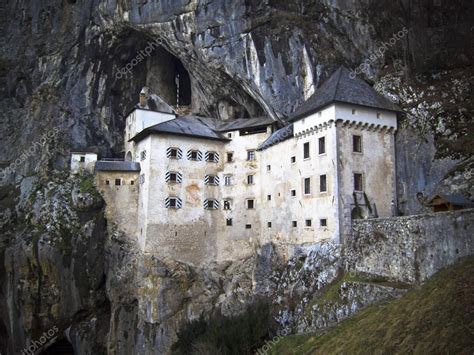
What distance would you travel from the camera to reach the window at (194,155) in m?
38.6

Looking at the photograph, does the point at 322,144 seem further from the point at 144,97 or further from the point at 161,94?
the point at 161,94

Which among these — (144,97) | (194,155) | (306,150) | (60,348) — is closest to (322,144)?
(306,150)

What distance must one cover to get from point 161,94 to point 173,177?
1496 cm

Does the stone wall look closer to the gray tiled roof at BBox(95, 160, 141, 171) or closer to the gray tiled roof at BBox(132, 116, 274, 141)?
the gray tiled roof at BBox(132, 116, 274, 141)

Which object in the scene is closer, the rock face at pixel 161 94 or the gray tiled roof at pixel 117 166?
the rock face at pixel 161 94

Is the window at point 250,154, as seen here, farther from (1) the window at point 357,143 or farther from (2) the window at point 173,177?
(1) the window at point 357,143

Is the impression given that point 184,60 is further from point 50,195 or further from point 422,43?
point 422,43

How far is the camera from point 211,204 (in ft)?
126

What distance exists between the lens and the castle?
29031 millimetres

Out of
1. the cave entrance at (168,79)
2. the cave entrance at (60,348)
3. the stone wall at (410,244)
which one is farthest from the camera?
the cave entrance at (168,79)

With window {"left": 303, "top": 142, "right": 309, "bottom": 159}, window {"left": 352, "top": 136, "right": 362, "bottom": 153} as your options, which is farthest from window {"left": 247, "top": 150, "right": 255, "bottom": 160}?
window {"left": 352, "top": 136, "right": 362, "bottom": 153}

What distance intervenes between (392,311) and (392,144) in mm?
16570

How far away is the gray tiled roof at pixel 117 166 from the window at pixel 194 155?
4.73 meters

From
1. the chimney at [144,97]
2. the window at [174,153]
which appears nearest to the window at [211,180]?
the window at [174,153]
